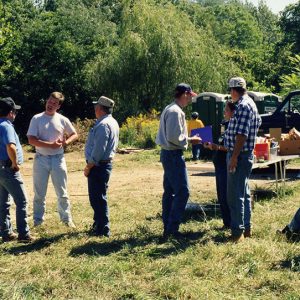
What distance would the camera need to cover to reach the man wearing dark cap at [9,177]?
6.65m

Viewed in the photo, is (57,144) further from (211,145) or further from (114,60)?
(114,60)

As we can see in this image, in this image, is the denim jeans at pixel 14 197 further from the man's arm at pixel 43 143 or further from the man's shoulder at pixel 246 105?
the man's shoulder at pixel 246 105

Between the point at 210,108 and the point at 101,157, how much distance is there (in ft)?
35.0

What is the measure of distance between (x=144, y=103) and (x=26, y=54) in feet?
21.0

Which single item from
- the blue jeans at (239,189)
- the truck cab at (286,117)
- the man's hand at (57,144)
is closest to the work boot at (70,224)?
the man's hand at (57,144)

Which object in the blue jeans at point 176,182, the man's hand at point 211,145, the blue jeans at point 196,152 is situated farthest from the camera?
the blue jeans at point 196,152

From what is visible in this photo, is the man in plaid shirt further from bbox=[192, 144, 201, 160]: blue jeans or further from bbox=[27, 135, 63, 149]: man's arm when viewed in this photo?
bbox=[192, 144, 201, 160]: blue jeans

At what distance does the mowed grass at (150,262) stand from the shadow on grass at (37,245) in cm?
1

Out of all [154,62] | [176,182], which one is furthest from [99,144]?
[154,62]

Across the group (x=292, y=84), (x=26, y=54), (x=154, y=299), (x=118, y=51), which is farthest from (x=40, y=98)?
(x=154, y=299)

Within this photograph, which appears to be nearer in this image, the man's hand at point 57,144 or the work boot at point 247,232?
the work boot at point 247,232

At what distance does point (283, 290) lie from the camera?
4934 millimetres

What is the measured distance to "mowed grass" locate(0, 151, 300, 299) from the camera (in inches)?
195

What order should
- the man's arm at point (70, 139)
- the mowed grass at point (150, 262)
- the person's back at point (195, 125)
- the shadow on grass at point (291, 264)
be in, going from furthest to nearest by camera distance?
the person's back at point (195, 125), the man's arm at point (70, 139), the shadow on grass at point (291, 264), the mowed grass at point (150, 262)
